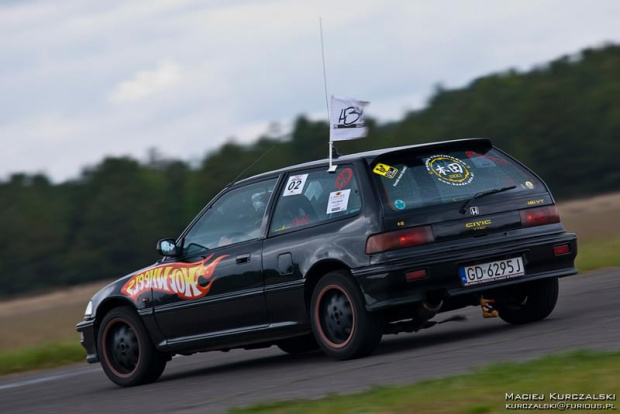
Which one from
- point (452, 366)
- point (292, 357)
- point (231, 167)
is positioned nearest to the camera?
point (452, 366)

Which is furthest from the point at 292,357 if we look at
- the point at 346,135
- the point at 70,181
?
the point at 70,181

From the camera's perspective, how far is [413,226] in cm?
902

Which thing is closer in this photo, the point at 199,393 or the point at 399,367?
the point at 399,367

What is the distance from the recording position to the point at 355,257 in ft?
29.6

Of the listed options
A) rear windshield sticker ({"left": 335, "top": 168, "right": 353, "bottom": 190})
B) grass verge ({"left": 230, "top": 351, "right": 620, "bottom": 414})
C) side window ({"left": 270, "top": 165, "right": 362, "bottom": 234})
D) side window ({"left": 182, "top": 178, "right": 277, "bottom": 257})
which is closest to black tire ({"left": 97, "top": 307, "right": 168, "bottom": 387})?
side window ({"left": 182, "top": 178, "right": 277, "bottom": 257})

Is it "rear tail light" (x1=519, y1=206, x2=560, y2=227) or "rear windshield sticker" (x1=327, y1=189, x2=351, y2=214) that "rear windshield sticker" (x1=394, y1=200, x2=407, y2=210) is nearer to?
"rear windshield sticker" (x1=327, y1=189, x2=351, y2=214)

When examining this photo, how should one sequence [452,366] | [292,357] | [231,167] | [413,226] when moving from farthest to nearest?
[231,167], [292,357], [413,226], [452,366]

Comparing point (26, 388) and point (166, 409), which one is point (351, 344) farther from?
point (26, 388)

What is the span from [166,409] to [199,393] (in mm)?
798

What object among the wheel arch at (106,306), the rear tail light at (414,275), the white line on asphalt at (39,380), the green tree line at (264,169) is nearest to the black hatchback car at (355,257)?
the rear tail light at (414,275)

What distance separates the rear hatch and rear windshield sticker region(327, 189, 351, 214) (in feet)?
1.02

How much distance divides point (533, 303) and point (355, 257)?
1.97 metres

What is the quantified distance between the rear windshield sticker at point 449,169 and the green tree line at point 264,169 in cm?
7604

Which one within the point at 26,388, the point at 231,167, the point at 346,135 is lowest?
the point at 26,388
